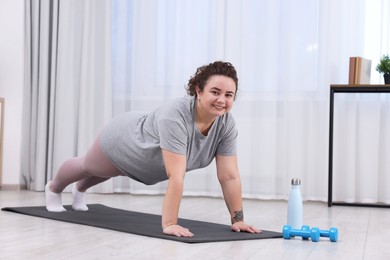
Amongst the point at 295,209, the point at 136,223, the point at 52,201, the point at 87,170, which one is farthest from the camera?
the point at 52,201

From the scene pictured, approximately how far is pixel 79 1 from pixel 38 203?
1552 mm

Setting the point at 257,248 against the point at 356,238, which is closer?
the point at 257,248

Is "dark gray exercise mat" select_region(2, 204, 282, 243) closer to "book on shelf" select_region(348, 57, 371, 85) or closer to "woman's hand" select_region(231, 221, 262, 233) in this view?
"woman's hand" select_region(231, 221, 262, 233)

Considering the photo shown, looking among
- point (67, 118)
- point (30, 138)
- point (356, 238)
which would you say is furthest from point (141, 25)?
point (356, 238)

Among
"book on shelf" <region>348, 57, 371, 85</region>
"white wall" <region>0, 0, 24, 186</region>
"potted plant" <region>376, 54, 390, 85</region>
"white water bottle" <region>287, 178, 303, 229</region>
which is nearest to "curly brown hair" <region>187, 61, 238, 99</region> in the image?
"white water bottle" <region>287, 178, 303, 229</region>

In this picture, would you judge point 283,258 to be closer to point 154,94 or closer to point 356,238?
point 356,238

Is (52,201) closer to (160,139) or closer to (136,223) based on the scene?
(136,223)

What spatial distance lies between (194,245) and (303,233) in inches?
17.2

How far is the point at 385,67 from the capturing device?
3.97 m

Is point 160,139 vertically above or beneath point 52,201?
above

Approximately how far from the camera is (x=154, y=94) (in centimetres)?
453

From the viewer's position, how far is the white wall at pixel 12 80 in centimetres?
469

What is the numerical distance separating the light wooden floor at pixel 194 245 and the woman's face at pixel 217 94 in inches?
19.8

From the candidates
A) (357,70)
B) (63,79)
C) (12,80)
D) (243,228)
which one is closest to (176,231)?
(243,228)
